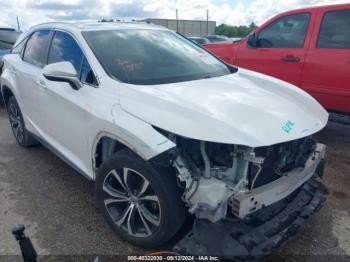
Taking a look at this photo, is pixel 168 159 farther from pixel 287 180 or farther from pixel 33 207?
pixel 33 207

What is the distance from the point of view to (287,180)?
8.27 feet

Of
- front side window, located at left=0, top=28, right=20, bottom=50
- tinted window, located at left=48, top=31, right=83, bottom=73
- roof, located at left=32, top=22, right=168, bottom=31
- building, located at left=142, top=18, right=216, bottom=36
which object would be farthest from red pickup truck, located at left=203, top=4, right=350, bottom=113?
building, located at left=142, top=18, right=216, bottom=36

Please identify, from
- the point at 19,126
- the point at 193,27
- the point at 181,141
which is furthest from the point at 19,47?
the point at 193,27

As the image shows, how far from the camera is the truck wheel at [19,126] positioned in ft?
15.1

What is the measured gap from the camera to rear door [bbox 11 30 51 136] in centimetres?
380

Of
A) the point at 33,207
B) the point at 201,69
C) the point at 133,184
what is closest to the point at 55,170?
the point at 33,207

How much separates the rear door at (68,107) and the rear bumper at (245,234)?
1.26m

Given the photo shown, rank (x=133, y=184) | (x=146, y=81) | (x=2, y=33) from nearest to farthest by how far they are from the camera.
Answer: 1. (x=133, y=184)
2. (x=146, y=81)
3. (x=2, y=33)

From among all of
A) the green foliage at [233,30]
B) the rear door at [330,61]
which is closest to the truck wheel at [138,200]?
the rear door at [330,61]

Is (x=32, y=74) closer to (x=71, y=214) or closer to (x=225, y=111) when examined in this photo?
(x=71, y=214)

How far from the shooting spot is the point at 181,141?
2.39 meters

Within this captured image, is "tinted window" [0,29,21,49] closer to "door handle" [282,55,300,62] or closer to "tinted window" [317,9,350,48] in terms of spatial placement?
"door handle" [282,55,300,62]

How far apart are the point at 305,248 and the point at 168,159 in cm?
144

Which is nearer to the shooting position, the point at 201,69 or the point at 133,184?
the point at 133,184
